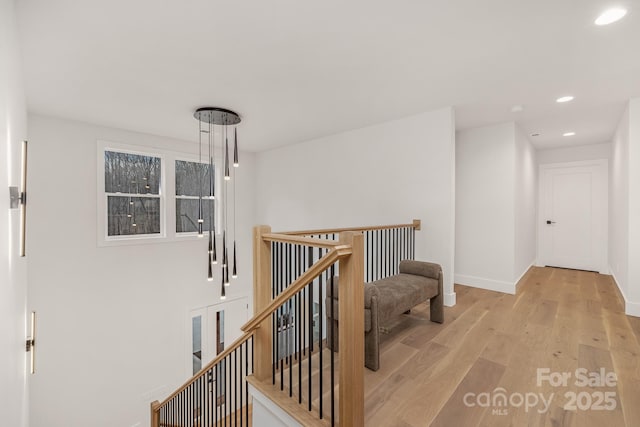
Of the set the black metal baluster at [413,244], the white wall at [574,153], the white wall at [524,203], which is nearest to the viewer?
the black metal baluster at [413,244]

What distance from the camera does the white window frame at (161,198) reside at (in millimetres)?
4340

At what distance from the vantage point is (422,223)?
3.79m

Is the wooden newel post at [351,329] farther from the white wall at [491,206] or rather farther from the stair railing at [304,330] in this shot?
the white wall at [491,206]

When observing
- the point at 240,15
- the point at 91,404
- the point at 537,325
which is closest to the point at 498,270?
the point at 537,325

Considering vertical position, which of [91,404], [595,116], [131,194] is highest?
[595,116]

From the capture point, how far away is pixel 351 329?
4.60 ft

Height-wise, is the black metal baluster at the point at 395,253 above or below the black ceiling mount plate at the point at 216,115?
below

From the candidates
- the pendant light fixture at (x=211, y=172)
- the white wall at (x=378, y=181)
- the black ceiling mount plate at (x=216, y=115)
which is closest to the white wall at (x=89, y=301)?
the pendant light fixture at (x=211, y=172)

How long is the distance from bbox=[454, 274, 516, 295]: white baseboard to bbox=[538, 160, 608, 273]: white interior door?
2736mm

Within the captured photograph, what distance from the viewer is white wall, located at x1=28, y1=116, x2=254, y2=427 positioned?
152 inches

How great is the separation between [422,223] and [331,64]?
2311 millimetres

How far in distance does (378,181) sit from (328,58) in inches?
86.5

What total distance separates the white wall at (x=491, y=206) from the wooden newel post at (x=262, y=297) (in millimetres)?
3646

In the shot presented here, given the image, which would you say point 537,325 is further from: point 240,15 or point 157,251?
point 157,251
